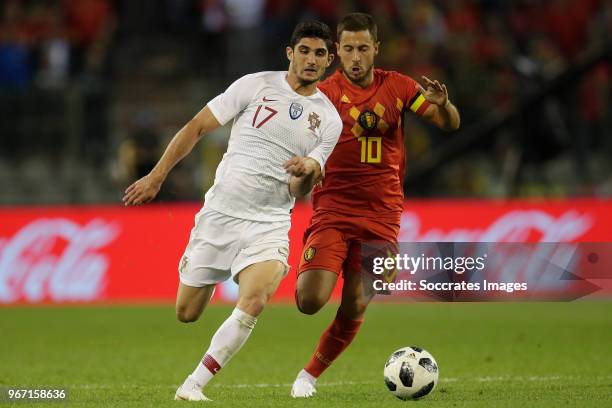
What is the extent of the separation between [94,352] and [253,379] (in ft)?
7.91

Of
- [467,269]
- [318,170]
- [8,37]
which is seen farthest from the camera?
[8,37]

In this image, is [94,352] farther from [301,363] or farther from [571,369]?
[571,369]

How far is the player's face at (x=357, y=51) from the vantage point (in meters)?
7.49

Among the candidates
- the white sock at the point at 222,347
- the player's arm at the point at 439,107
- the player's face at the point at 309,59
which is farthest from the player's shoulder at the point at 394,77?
the white sock at the point at 222,347

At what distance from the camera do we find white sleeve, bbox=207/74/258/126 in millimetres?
7012

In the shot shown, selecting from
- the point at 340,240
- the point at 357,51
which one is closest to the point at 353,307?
the point at 340,240

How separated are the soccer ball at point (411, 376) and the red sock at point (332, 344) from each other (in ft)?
1.65

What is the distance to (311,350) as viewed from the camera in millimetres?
10523

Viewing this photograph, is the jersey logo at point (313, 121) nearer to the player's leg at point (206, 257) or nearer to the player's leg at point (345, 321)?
the player's leg at point (206, 257)

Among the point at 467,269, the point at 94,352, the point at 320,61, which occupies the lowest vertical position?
the point at 94,352

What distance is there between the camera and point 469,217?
581 inches

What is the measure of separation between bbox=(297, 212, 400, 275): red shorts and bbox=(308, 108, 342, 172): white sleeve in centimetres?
71

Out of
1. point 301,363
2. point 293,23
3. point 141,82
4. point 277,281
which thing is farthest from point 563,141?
point 277,281

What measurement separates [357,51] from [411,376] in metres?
2.03
